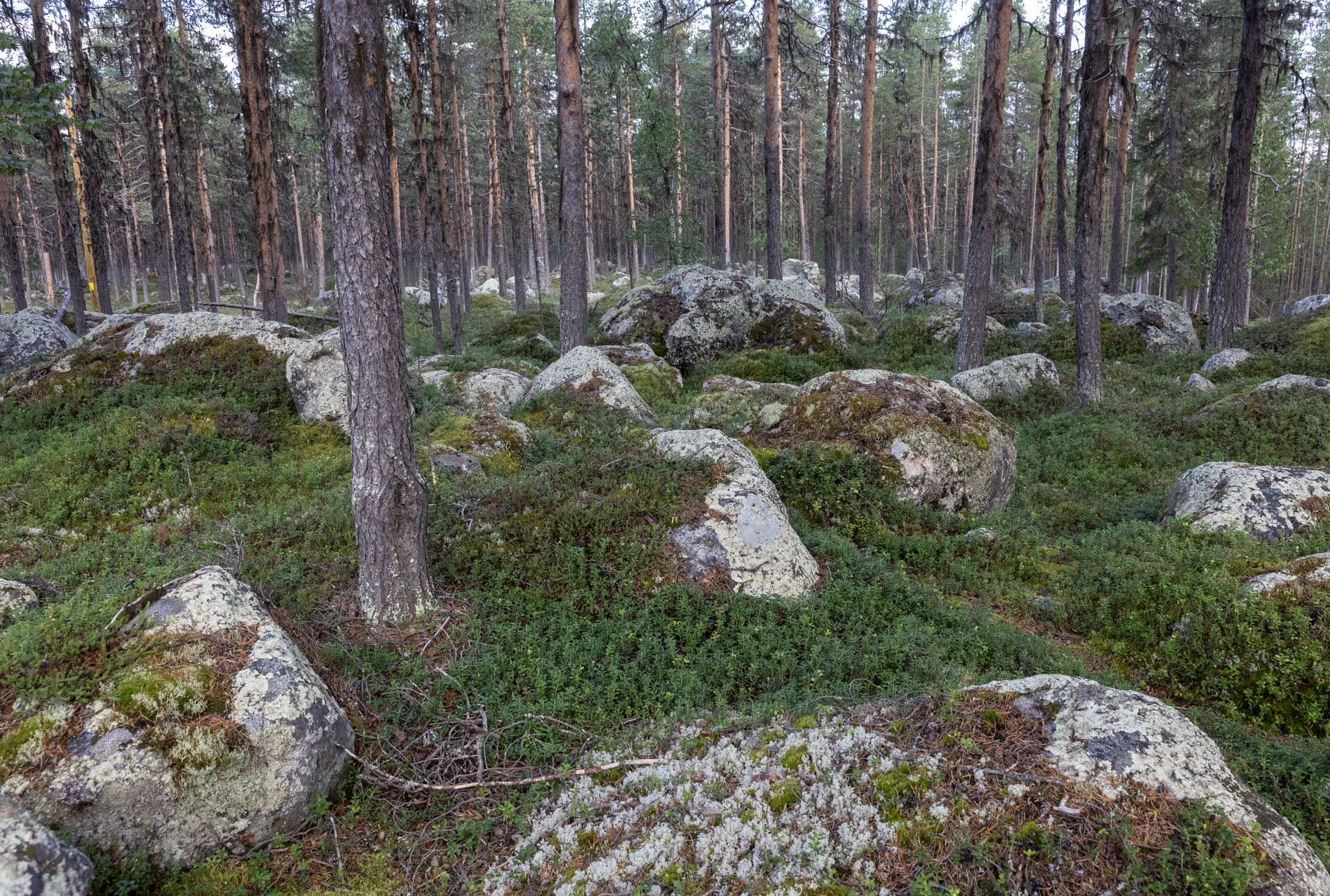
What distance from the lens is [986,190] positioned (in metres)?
14.0

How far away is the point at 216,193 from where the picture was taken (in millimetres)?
43188

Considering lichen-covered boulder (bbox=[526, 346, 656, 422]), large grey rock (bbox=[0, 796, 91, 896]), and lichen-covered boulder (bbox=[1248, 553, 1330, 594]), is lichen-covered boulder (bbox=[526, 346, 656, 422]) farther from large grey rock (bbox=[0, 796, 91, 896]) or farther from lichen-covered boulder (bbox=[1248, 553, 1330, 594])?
large grey rock (bbox=[0, 796, 91, 896])

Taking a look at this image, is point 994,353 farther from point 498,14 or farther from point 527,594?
point 498,14

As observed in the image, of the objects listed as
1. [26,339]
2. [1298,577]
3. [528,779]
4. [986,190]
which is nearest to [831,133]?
[986,190]

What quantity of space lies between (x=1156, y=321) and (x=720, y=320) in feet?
41.3

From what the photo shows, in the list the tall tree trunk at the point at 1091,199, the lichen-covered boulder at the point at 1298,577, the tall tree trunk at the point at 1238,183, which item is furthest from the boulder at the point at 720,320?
the lichen-covered boulder at the point at 1298,577

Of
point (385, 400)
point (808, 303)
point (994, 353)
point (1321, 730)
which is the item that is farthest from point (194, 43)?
point (1321, 730)

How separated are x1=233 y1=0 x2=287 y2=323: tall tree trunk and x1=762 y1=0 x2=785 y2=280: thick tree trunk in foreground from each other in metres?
13.4

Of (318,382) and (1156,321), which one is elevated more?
(1156,321)

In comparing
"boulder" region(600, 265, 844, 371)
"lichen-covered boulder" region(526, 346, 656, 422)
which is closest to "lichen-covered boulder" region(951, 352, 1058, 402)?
"boulder" region(600, 265, 844, 371)

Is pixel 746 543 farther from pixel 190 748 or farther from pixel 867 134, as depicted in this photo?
pixel 867 134

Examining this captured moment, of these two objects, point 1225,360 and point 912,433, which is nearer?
point 912,433

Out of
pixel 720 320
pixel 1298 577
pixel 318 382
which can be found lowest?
pixel 1298 577

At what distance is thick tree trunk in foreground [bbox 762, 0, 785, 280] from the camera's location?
18953 mm
